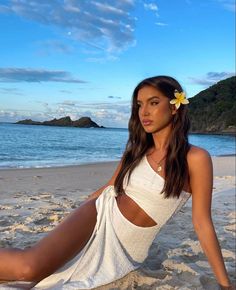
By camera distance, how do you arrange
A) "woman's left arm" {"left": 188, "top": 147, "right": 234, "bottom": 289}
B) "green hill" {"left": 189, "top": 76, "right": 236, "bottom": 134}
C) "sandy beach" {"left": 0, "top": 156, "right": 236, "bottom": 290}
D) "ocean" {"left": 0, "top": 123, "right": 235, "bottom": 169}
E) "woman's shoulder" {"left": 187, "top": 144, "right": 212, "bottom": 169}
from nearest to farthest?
"woman's left arm" {"left": 188, "top": 147, "right": 234, "bottom": 289} < "woman's shoulder" {"left": 187, "top": 144, "right": 212, "bottom": 169} < "sandy beach" {"left": 0, "top": 156, "right": 236, "bottom": 290} < "ocean" {"left": 0, "top": 123, "right": 235, "bottom": 169} < "green hill" {"left": 189, "top": 76, "right": 236, "bottom": 134}

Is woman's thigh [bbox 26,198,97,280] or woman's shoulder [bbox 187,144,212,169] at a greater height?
woman's shoulder [bbox 187,144,212,169]

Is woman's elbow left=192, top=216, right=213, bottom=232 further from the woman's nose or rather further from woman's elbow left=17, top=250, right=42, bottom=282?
woman's elbow left=17, top=250, right=42, bottom=282

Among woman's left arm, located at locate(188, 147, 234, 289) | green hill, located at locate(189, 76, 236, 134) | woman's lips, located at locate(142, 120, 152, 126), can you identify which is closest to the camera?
woman's left arm, located at locate(188, 147, 234, 289)

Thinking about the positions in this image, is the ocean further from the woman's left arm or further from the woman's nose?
the woman's left arm

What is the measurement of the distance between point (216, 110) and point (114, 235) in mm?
101131

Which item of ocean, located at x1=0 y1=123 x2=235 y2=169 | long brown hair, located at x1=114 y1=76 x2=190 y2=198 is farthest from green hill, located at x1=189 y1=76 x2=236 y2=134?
long brown hair, located at x1=114 y1=76 x2=190 y2=198

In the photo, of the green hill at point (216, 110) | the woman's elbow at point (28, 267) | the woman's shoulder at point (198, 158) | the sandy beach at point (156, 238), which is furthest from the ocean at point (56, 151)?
the green hill at point (216, 110)

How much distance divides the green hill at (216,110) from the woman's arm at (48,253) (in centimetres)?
9170

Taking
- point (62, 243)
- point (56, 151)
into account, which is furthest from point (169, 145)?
point (56, 151)

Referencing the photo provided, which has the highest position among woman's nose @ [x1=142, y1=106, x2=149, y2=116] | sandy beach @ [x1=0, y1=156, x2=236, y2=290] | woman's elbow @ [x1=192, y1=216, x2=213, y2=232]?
woman's nose @ [x1=142, y1=106, x2=149, y2=116]

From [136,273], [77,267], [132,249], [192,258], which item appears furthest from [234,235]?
[77,267]

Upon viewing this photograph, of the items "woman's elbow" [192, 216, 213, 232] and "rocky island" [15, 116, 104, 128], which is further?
"rocky island" [15, 116, 104, 128]

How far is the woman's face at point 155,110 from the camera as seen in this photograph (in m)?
3.00

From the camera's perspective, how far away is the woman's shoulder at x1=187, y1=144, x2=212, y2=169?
284 cm
